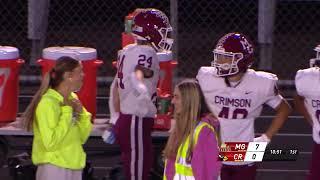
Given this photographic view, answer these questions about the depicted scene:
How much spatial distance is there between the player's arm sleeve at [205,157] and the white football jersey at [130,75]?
6.73ft

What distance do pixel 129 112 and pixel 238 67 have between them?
3.61 feet

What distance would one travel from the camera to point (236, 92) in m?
7.17

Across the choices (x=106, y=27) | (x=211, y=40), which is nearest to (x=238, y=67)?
(x=211, y=40)

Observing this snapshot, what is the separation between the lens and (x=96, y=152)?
9641 mm

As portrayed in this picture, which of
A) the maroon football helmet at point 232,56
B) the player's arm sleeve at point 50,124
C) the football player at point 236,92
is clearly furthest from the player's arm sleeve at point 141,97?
the player's arm sleeve at point 50,124

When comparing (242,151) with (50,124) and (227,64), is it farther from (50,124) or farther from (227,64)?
(50,124)

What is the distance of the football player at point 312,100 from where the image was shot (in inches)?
290

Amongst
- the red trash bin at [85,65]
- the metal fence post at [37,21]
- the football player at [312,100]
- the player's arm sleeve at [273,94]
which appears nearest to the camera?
the player's arm sleeve at [273,94]

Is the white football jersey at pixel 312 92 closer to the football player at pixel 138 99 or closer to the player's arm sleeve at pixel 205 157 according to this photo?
the football player at pixel 138 99

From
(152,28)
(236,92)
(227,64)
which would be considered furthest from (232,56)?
(152,28)

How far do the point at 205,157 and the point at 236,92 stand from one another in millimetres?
1604

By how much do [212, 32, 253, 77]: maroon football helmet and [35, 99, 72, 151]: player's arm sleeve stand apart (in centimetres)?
122

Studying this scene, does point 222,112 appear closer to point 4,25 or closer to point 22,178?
point 22,178

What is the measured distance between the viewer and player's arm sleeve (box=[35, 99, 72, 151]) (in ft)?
21.5
